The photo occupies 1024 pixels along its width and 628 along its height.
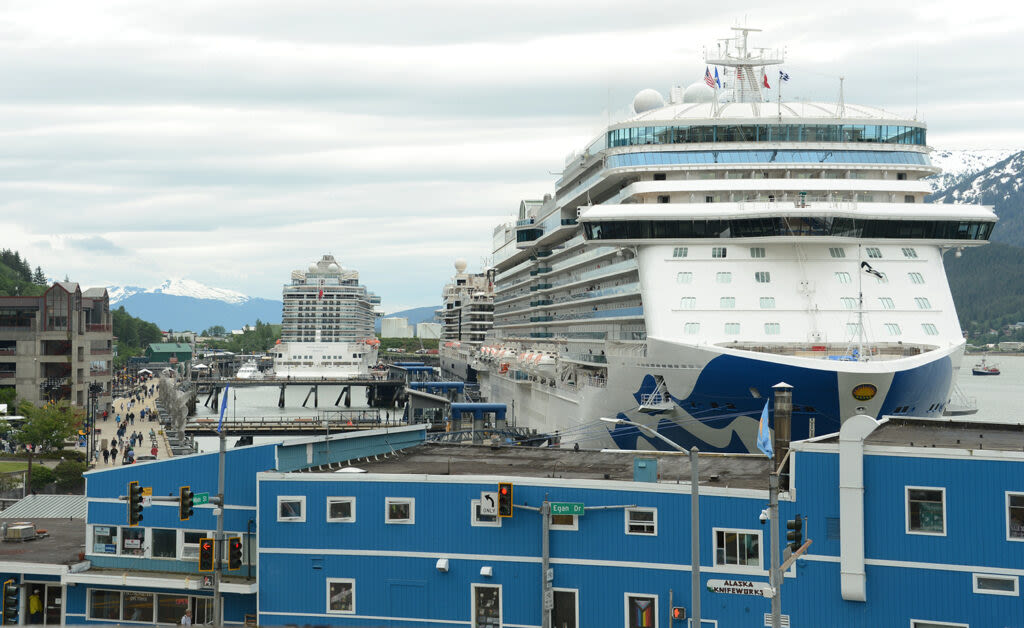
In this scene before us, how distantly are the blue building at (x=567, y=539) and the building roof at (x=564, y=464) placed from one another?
6.3 inches

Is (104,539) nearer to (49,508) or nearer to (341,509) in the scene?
(341,509)

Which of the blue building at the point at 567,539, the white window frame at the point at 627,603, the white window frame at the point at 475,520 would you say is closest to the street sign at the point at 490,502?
the blue building at the point at 567,539

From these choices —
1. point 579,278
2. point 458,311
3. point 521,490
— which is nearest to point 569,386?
point 579,278

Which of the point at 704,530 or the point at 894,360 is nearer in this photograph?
the point at 704,530

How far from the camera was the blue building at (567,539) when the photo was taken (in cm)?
2212

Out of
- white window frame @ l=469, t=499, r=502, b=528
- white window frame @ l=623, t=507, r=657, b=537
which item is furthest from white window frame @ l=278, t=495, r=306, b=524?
white window frame @ l=623, t=507, r=657, b=537

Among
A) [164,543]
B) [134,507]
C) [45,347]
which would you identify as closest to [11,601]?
[164,543]

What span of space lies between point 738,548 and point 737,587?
0.85 m

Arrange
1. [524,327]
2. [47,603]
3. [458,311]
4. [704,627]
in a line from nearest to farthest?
1. [704,627]
2. [47,603]
3. [524,327]
4. [458,311]

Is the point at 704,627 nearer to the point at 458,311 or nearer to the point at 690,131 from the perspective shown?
the point at 690,131

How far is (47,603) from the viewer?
29.2 meters

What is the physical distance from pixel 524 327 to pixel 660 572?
57417mm

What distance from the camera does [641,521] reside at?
80.8 feet

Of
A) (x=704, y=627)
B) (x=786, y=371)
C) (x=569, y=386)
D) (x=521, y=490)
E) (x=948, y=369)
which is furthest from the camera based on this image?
(x=569, y=386)
